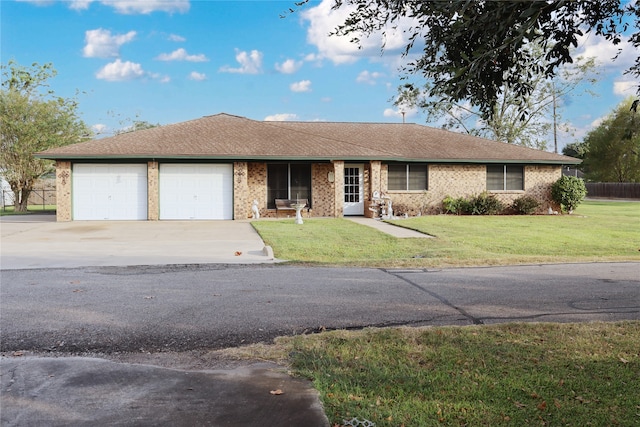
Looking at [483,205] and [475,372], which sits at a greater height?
[483,205]

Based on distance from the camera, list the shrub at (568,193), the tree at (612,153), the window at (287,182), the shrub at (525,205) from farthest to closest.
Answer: the tree at (612,153) < the shrub at (568,193) < the shrub at (525,205) < the window at (287,182)

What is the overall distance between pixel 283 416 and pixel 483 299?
4500mm

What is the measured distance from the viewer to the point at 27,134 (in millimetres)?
30125

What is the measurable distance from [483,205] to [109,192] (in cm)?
1671

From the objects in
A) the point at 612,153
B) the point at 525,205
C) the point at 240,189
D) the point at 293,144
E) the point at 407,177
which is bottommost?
the point at 525,205

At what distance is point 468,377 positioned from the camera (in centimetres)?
427

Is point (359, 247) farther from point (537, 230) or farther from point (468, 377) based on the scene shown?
point (468, 377)

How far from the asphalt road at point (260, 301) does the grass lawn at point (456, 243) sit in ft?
4.52

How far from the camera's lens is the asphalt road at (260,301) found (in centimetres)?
574

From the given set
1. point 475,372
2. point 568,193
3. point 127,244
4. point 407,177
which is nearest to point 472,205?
point 407,177

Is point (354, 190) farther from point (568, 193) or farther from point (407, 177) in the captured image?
point (568, 193)

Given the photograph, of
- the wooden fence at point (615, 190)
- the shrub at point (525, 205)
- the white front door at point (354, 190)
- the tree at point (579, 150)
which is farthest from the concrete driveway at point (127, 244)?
the tree at point (579, 150)

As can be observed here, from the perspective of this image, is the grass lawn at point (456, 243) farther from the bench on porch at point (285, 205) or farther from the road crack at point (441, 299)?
the bench on porch at point (285, 205)

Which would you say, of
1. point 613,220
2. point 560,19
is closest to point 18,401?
point 560,19
